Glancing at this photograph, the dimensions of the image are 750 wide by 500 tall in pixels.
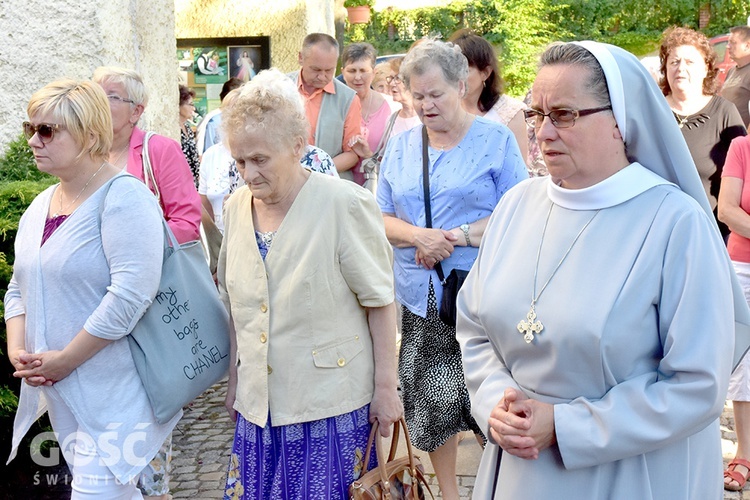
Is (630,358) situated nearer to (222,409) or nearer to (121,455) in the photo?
(121,455)

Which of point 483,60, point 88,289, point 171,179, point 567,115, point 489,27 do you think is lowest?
point 489,27

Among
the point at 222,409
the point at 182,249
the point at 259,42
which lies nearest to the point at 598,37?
the point at 259,42

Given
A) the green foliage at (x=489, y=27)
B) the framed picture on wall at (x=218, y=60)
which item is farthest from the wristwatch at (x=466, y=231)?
the green foliage at (x=489, y=27)

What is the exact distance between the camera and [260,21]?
956 centimetres

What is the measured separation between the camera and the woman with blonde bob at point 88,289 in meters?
3.11

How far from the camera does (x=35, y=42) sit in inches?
218

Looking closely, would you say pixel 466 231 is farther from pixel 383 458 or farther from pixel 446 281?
pixel 383 458

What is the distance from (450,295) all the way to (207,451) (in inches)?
82.8

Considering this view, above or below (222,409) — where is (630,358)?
above

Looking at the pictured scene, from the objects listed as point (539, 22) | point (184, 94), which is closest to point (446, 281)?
point (184, 94)

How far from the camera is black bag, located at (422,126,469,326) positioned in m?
3.80

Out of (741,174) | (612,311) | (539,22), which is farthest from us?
(539,22)

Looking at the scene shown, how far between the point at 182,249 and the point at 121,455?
0.79m

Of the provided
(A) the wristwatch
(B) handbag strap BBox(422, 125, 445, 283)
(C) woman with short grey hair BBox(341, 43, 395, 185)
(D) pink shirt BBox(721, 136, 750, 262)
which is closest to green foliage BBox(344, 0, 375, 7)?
(C) woman with short grey hair BBox(341, 43, 395, 185)
